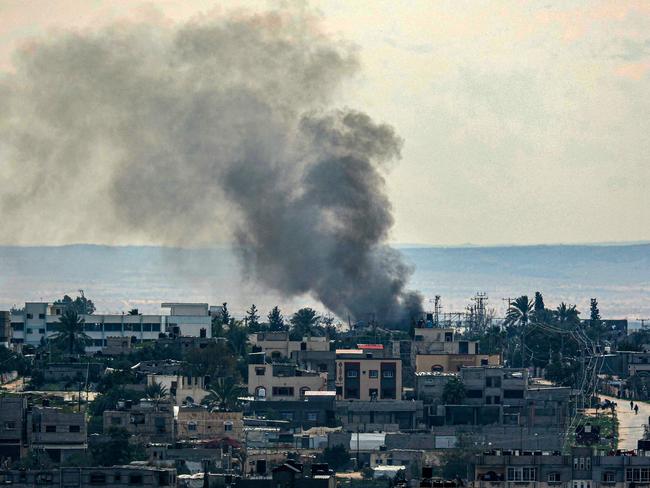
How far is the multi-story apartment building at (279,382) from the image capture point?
157 m

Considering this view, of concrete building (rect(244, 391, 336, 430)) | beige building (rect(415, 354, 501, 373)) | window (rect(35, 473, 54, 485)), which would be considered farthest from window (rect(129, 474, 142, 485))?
beige building (rect(415, 354, 501, 373))

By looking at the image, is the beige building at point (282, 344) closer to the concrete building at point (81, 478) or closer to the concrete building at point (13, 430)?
the concrete building at point (13, 430)

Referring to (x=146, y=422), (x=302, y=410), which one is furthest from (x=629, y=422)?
(x=146, y=422)

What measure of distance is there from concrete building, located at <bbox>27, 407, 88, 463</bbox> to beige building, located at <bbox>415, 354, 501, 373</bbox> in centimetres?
4232

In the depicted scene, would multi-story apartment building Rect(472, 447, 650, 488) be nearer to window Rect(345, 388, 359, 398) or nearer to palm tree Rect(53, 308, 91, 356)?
window Rect(345, 388, 359, 398)

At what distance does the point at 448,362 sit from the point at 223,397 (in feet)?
79.4

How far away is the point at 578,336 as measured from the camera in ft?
→ 639

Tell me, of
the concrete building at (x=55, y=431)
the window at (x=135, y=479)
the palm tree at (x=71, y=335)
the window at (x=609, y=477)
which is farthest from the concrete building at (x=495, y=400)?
the window at (x=135, y=479)

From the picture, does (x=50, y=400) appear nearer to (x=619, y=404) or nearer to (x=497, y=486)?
(x=619, y=404)

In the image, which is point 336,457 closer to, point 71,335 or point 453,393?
point 453,393

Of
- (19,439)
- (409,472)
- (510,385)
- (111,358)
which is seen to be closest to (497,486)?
(409,472)

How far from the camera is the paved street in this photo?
13523 centimetres

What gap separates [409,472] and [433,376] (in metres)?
33.6

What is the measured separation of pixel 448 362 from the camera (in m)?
170
